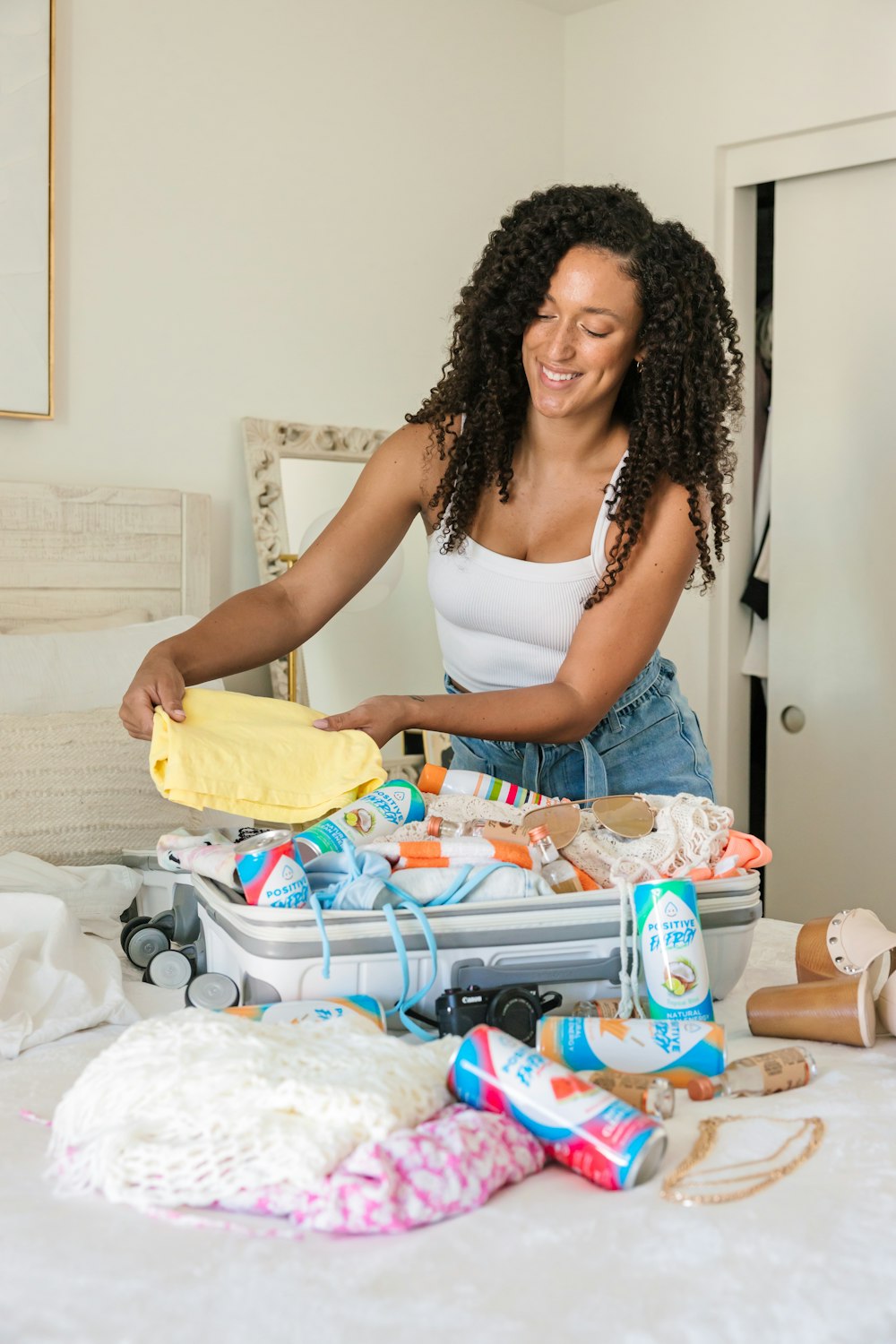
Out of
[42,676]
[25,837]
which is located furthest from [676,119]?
[25,837]

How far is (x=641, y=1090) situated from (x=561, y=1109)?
0.11m

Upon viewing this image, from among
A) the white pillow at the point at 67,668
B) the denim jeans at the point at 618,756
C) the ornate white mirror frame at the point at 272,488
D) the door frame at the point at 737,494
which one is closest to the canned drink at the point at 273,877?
the denim jeans at the point at 618,756

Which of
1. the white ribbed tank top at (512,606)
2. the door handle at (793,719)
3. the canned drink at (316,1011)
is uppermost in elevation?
the white ribbed tank top at (512,606)

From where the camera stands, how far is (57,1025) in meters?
1.26

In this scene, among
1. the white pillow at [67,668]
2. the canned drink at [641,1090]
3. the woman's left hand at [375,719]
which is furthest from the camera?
the white pillow at [67,668]

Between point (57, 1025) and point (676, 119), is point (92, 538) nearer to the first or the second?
point (57, 1025)

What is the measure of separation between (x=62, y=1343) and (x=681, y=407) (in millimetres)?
1353

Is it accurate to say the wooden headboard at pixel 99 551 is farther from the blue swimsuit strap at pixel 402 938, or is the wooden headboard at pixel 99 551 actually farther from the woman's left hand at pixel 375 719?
the blue swimsuit strap at pixel 402 938

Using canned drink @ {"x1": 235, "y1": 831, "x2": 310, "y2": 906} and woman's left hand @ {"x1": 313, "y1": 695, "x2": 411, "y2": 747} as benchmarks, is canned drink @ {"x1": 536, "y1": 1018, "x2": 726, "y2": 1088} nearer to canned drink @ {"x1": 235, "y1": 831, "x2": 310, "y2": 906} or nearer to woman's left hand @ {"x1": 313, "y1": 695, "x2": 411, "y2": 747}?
canned drink @ {"x1": 235, "y1": 831, "x2": 310, "y2": 906}

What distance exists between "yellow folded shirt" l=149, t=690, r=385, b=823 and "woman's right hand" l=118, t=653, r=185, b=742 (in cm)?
2

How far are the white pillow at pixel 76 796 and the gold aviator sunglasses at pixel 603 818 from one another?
798 millimetres

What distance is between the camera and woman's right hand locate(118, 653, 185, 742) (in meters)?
1.48

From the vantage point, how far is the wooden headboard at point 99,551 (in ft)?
8.20

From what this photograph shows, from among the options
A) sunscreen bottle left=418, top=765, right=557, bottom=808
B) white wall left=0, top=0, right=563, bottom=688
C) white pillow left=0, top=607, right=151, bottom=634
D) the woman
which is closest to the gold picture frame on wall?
white wall left=0, top=0, right=563, bottom=688
